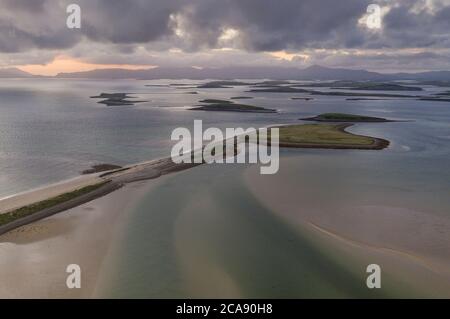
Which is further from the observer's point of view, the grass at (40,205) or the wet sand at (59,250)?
the grass at (40,205)

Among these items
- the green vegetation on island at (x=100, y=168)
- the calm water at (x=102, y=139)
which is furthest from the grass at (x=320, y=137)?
the green vegetation on island at (x=100, y=168)

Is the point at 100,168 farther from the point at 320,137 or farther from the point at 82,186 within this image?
the point at 320,137

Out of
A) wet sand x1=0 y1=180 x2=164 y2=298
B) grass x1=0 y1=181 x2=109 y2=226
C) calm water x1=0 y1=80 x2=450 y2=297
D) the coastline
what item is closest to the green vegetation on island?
the coastline

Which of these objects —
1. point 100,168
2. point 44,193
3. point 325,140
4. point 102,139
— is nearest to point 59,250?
point 44,193

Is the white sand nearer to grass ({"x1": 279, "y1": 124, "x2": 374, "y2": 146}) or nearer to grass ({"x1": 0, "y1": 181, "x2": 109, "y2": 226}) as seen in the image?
grass ({"x1": 0, "y1": 181, "x2": 109, "y2": 226})

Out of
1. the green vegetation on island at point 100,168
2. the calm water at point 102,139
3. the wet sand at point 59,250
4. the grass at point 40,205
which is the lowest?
the wet sand at point 59,250

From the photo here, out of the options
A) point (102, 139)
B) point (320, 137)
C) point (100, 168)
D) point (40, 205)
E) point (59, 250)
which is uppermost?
point (320, 137)

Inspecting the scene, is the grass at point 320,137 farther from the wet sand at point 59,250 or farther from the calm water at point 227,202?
the wet sand at point 59,250

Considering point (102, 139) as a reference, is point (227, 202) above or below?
below
